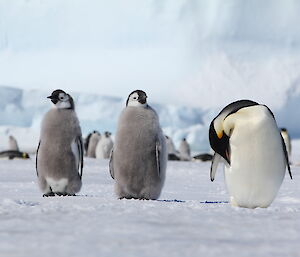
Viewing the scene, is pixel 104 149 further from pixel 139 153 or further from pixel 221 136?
pixel 221 136

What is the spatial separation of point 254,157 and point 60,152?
1.79 metres

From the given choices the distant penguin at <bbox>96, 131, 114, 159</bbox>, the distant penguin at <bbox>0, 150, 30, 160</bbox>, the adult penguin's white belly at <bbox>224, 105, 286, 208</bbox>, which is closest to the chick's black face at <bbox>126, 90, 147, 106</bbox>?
the adult penguin's white belly at <bbox>224, 105, 286, 208</bbox>

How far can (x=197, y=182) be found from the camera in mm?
8633

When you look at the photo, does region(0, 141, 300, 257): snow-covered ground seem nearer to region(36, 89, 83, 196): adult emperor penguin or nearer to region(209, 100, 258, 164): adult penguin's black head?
region(209, 100, 258, 164): adult penguin's black head

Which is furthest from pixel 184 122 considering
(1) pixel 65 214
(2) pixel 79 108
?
(1) pixel 65 214

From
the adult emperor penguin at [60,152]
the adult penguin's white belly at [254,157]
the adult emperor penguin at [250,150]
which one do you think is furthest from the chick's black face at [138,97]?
the adult penguin's white belly at [254,157]

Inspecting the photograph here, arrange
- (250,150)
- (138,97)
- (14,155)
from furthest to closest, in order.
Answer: (14,155) → (138,97) → (250,150)

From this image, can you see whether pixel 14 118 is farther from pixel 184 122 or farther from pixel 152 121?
pixel 152 121

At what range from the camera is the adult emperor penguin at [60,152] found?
16.6ft

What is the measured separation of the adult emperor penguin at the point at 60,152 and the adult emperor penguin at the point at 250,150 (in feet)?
4.88

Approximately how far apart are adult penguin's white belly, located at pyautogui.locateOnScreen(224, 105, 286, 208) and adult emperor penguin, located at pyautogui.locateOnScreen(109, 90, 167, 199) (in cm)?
79

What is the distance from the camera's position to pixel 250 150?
152 inches

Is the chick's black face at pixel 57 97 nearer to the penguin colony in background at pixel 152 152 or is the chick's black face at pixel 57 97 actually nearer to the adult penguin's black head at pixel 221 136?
the penguin colony in background at pixel 152 152

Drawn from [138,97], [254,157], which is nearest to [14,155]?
[138,97]
